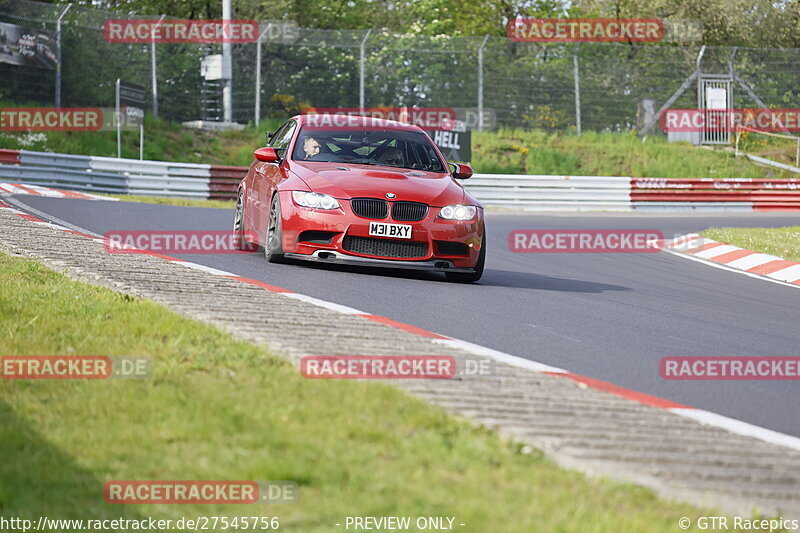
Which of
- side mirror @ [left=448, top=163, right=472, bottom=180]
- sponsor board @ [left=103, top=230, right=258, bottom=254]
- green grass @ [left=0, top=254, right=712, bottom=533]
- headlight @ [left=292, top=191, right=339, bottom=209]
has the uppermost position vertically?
side mirror @ [left=448, top=163, right=472, bottom=180]

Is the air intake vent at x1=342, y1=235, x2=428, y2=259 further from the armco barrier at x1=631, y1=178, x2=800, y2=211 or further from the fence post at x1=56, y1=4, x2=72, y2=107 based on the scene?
the armco barrier at x1=631, y1=178, x2=800, y2=211

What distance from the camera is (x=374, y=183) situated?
10.8 meters

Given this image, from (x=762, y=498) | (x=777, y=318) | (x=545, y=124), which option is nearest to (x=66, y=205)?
(x=777, y=318)

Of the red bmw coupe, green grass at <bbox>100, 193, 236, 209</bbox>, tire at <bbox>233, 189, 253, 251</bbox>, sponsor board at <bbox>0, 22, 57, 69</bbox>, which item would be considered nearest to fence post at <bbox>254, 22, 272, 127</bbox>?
sponsor board at <bbox>0, 22, 57, 69</bbox>

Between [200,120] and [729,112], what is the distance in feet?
52.3

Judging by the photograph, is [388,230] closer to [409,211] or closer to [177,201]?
[409,211]

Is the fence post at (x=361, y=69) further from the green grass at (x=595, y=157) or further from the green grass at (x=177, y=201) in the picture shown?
the green grass at (x=177, y=201)

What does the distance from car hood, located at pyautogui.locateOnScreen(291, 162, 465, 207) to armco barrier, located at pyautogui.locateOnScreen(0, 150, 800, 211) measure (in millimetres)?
15053

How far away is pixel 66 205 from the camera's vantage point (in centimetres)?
1716

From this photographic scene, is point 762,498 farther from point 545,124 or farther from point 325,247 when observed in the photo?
point 545,124

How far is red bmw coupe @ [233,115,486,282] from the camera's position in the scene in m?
10.6

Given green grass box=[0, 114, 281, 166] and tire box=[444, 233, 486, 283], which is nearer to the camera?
tire box=[444, 233, 486, 283]

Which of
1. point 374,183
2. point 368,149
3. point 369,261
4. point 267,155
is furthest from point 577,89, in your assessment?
point 369,261

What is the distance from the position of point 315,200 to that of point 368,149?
1.35m
